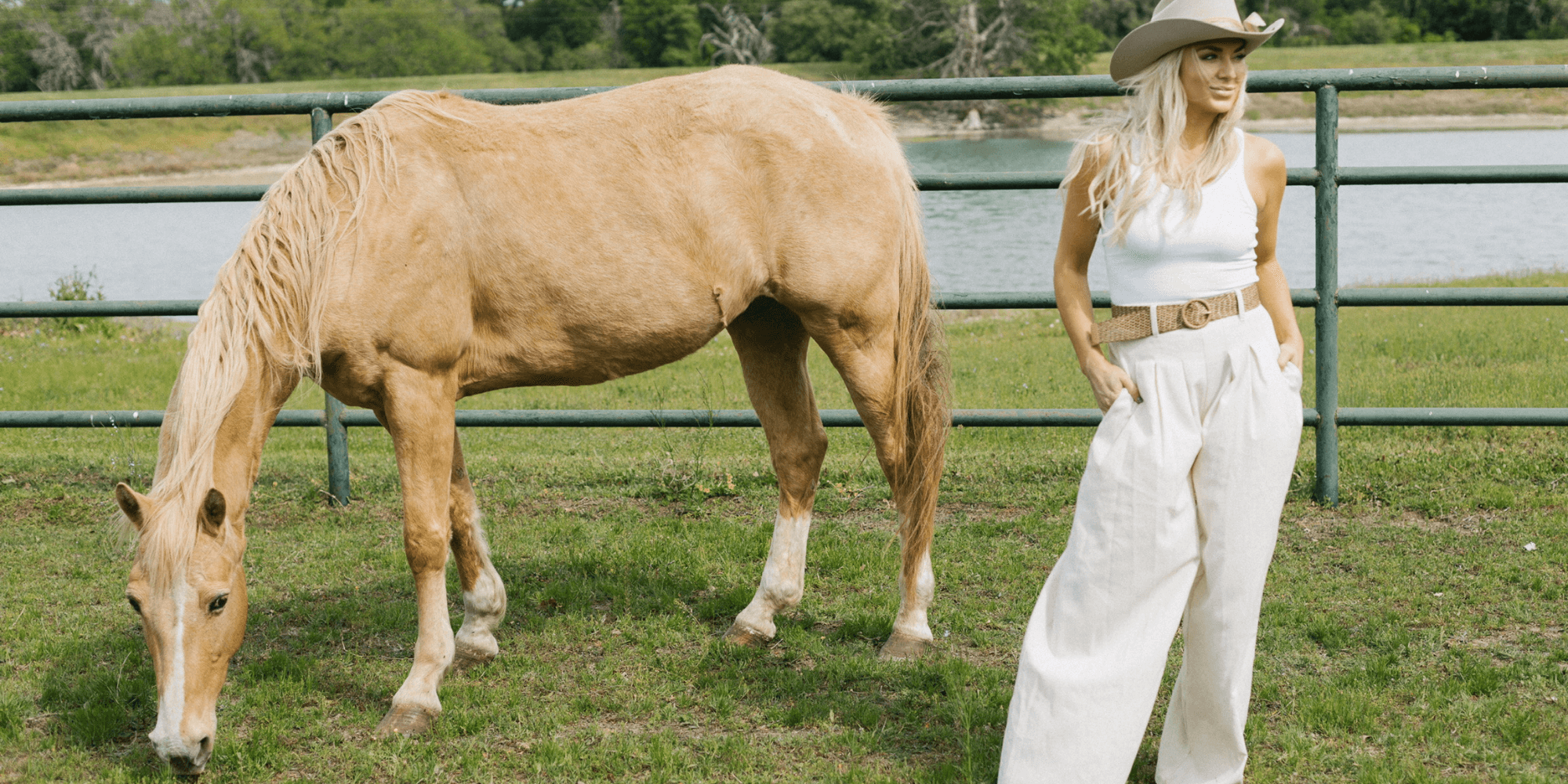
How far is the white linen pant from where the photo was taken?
7.81 feet

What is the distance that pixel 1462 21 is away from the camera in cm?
6250

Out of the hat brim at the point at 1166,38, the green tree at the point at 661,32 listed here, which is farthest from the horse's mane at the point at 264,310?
the green tree at the point at 661,32

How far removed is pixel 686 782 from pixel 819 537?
1.82 meters

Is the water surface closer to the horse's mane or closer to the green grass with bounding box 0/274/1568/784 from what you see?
the green grass with bounding box 0/274/1568/784

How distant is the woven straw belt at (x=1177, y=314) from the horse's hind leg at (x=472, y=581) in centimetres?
206

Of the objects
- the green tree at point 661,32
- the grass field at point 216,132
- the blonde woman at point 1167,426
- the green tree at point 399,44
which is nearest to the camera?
the blonde woman at point 1167,426

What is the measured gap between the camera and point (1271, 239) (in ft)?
8.50

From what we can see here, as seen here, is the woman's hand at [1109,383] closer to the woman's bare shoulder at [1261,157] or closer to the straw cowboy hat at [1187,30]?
the woman's bare shoulder at [1261,157]

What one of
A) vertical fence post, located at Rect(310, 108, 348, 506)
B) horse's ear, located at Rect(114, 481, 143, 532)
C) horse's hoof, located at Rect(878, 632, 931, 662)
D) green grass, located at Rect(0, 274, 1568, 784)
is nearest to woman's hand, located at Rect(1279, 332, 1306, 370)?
green grass, located at Rect(0, 274, 1568, 784)

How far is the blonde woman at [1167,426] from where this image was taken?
235 cm

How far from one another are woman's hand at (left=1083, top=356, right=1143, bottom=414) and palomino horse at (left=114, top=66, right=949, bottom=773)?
1.14 meters

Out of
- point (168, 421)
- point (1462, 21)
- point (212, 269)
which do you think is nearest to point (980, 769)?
point (168, 421)

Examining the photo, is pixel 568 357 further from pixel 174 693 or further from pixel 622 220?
pixel 174 693

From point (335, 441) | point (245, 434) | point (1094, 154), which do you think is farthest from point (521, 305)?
point (335, 441)
